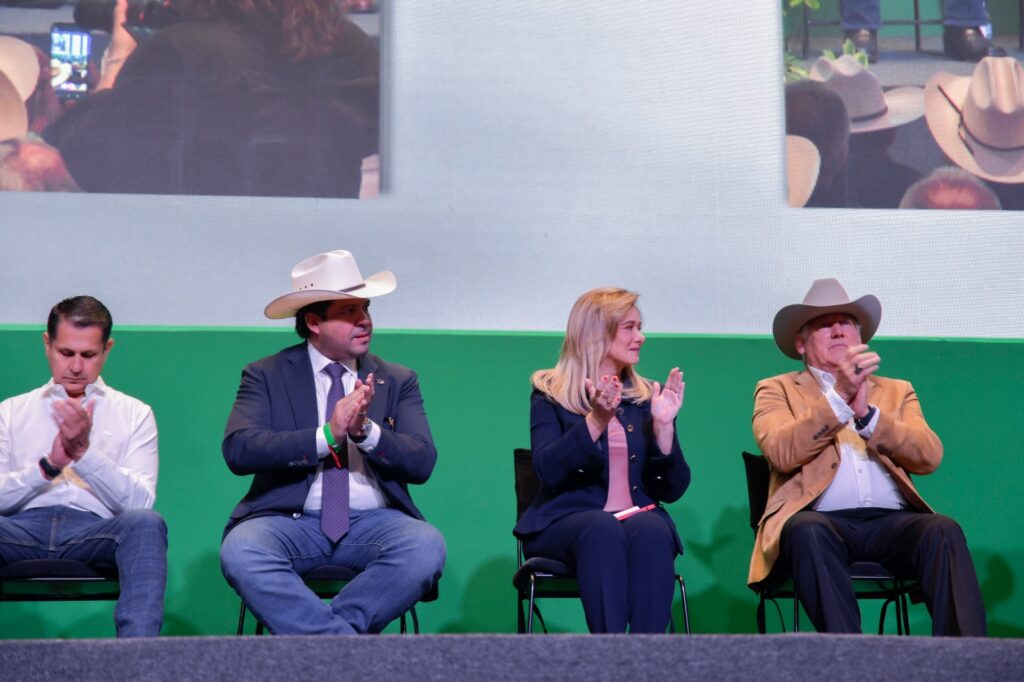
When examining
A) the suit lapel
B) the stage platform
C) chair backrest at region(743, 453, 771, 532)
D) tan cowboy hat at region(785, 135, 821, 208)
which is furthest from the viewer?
tan cowboy hat at region(785, 135, 821, 208)

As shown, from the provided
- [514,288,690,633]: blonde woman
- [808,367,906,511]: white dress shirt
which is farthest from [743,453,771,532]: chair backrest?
[514,288,690,633]: blonde woman

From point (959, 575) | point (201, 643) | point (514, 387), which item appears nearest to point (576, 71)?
point (514, 387)

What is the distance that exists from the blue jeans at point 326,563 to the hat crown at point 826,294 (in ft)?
4.48

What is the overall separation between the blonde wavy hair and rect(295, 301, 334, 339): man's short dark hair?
62 cm

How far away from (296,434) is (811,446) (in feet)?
4.54

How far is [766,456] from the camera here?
3496 mm

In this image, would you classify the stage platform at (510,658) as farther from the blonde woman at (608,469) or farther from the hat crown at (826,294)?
the hat crown at (826,294)

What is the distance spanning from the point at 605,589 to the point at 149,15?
2432 millimetres

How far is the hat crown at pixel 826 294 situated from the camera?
11.9 feet

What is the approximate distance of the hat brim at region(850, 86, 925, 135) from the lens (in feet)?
13.9

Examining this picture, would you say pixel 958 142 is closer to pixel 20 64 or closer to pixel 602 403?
pixel 602 403

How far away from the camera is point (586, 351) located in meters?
3.43

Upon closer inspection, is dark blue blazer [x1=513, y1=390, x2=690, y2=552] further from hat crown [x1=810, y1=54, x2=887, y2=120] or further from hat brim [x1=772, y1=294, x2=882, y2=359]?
hat crown [x1=810, y1=54, x2=887, y2=120]

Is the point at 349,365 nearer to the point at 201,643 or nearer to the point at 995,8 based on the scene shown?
the point at 201,643
